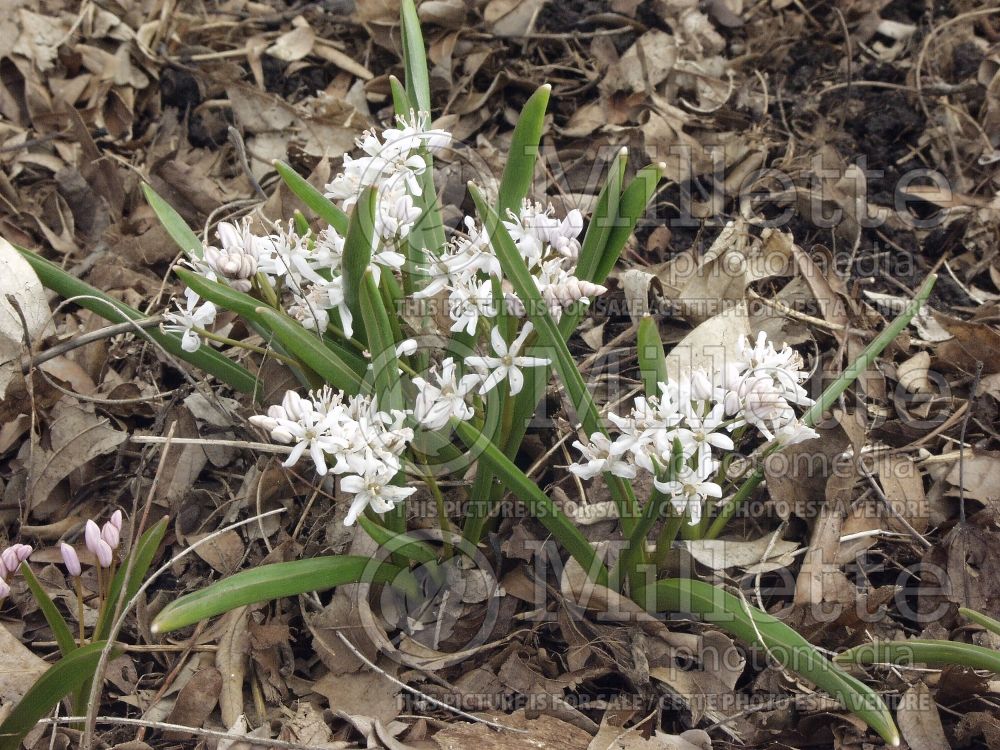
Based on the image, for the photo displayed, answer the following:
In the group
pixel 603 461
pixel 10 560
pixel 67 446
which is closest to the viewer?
pixel 603 461

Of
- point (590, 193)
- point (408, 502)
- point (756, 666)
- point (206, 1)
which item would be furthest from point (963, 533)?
point (206, 1)

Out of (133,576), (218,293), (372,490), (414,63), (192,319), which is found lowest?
(133,576)

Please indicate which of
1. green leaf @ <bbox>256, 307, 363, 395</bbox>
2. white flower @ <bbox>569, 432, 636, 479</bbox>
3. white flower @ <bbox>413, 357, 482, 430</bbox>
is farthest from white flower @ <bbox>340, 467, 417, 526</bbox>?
white flower @ <bbox>569, 432, 636, 479</bbox>

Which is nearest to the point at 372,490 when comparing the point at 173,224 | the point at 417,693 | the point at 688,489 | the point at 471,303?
the point at 471,303

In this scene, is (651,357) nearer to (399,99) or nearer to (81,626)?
(399,99)

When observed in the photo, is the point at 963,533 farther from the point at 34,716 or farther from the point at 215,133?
the point at 215,133

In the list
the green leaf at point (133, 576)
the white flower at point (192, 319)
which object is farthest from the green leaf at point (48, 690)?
the white flower at point (192, 319)
